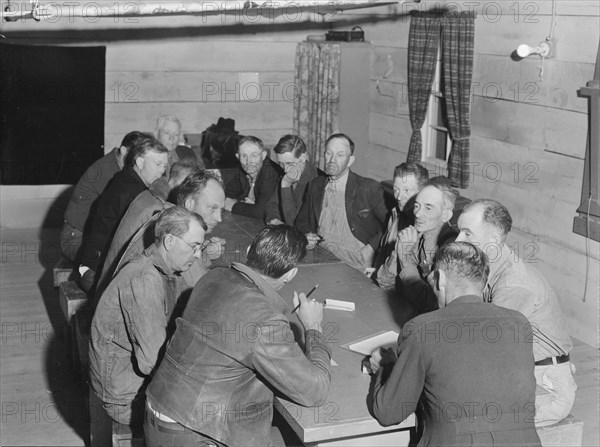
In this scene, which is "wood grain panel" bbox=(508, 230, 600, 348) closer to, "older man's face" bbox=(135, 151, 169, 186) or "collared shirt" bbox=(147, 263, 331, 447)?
"older man's face" bbox=(135, 151, 169, 186)

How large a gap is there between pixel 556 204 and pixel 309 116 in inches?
149

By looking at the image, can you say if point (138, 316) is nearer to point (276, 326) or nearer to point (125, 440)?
point (125, 440)

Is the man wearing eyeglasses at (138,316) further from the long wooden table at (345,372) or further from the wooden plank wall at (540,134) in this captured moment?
the wooden plank wall at (540,134)

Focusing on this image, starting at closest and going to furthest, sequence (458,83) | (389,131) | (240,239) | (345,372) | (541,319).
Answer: (345,372) < (541,319) < (240,239) < (458,83) < (389,131)

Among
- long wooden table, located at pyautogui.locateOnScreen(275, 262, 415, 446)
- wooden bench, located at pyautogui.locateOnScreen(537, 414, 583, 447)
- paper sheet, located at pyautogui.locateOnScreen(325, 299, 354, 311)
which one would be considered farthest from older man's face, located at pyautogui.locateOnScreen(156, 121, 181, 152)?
wooden bench, located at pyautogui.locateOnScreen(537, 414, 583, 447)

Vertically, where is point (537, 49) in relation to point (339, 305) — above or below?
above

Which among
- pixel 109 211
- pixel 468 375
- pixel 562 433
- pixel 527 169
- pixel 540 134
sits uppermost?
pixel 540 134

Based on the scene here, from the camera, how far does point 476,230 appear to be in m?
3.82

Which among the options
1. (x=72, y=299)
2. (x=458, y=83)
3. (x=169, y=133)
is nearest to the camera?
(x=72, y=299)

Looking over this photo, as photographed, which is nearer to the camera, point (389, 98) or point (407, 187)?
point (407, 187)

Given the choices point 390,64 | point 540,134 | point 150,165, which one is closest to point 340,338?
point 150,165

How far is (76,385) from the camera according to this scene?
529cm

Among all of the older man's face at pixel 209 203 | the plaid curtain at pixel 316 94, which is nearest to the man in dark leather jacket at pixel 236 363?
the older man's face at pixel 209 203

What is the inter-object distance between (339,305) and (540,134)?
298 cm
